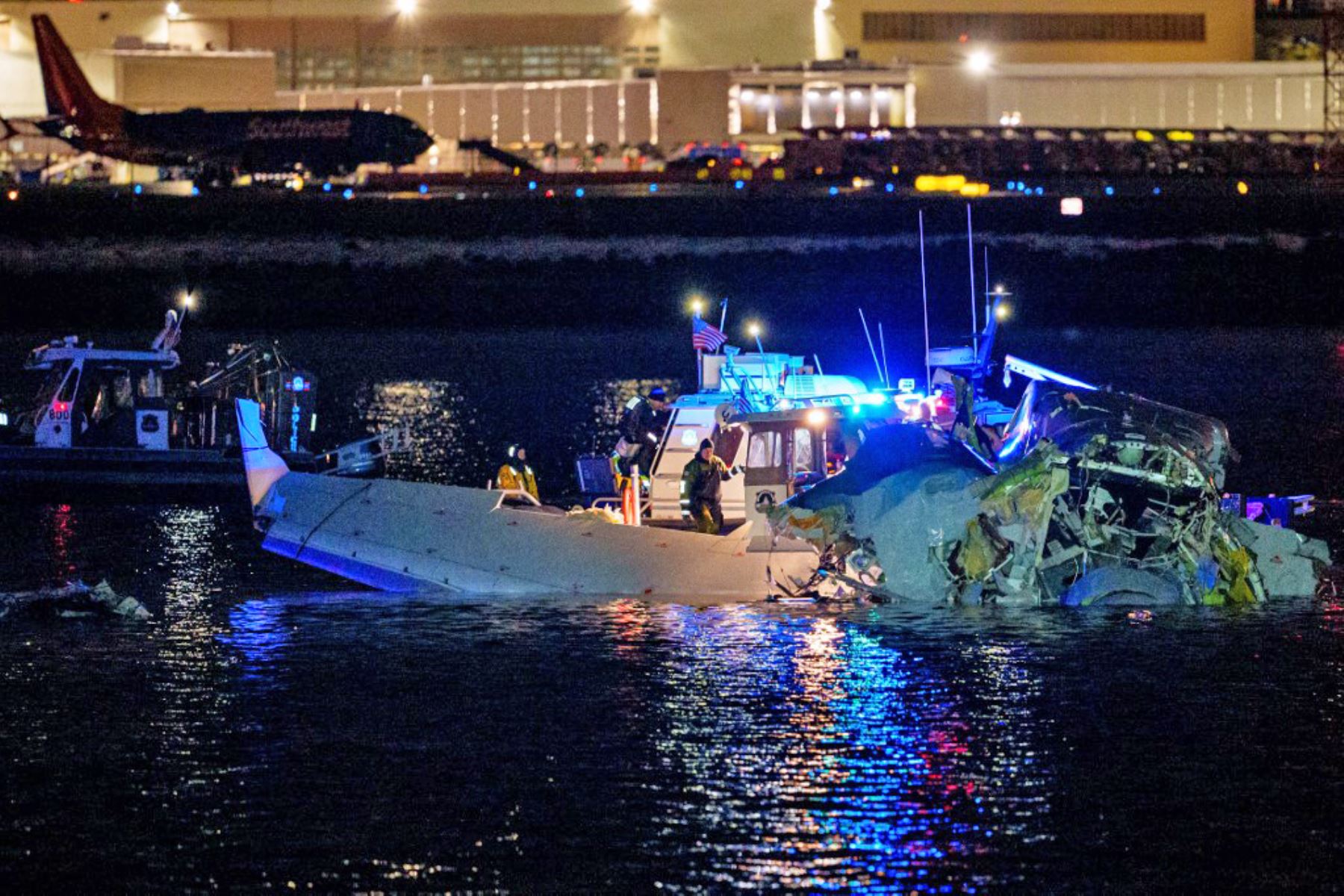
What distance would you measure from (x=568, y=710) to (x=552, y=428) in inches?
1131

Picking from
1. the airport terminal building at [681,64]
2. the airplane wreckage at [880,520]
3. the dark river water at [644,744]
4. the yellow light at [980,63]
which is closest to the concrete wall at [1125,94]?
the airport terminal building at [681,64]

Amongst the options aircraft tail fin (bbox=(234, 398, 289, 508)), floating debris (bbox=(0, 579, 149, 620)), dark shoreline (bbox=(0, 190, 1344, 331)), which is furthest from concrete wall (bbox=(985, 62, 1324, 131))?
floating debris (bbox=(0, 579, 149, 620))

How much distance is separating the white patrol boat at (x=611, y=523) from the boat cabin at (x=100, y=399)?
10447 mm

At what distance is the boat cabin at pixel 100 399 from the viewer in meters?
39.2

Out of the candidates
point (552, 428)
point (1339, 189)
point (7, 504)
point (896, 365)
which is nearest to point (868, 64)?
point (1339, 189)

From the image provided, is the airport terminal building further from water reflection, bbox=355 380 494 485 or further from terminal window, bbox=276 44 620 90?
water reflection, bbox=355 380 494 485

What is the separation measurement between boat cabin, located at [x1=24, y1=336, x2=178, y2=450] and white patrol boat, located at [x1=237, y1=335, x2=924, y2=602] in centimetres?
1045

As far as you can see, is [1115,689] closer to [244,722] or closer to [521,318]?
[244,722]

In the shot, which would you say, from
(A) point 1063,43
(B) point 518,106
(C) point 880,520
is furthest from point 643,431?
(A) point 1063,43

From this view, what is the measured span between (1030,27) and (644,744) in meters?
91.4

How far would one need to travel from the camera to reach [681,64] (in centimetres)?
10806

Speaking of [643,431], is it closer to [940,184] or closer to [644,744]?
[644,744]

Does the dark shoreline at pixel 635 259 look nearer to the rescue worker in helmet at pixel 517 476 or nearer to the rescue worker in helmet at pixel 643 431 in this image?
the rescue worker in helmet at pixel 643 431

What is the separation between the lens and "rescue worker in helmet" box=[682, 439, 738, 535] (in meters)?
26.5
